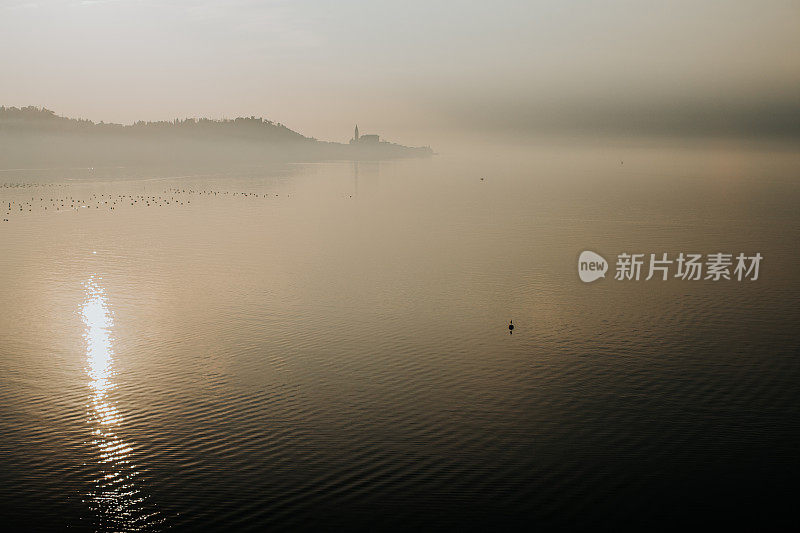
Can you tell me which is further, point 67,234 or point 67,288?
point 67,234

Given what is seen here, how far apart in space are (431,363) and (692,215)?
91385 mm

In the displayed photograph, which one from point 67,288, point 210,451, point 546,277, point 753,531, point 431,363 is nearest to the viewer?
point 753,531

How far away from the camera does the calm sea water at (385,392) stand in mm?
23344

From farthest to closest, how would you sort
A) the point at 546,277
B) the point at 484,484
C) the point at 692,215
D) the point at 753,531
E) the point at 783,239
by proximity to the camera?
the point at 692,215 → the point at 783,239 → the point at 546,277 → the point at 484,484 → the point at 753,531

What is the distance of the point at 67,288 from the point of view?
56406 millimetres

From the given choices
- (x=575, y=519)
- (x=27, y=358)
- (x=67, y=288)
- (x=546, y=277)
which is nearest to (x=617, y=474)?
(x=575, y=519)

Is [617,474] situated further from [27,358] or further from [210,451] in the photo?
[27,358]

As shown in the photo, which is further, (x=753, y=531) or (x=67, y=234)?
(x=67, y=234)

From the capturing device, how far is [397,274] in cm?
6194

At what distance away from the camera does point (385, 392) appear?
32.3 metres

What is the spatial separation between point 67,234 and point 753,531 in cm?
8510

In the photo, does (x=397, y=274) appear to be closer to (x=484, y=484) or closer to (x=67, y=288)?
(x=67, y=288)

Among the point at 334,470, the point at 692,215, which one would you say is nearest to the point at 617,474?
the point at 334,470

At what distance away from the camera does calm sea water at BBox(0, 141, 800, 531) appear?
23.3 meters
